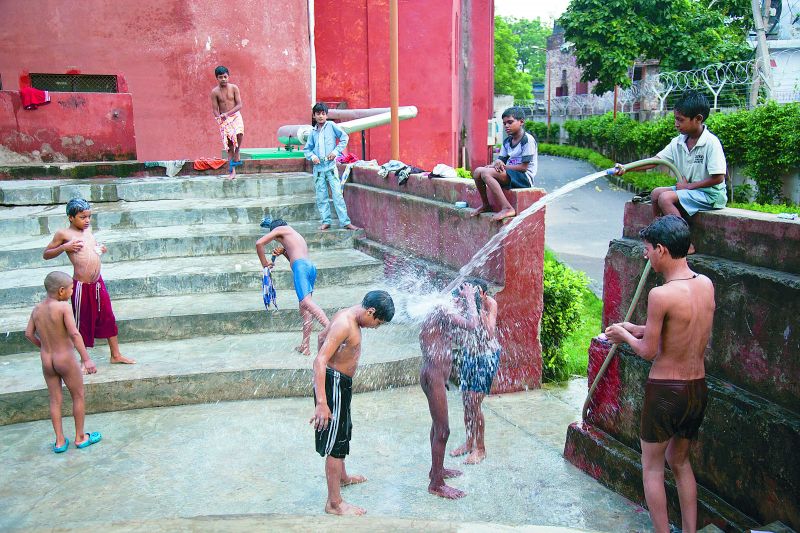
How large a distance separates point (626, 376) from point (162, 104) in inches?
449

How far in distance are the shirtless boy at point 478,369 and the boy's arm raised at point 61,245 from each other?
3371 millimetres

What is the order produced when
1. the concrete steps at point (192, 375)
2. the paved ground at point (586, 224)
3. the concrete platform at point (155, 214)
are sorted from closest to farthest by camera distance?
the concrete steps at point (192, 375), the concrete platform at point (155, 214), the paved ground at point (586, 224)

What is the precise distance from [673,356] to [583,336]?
6.42m

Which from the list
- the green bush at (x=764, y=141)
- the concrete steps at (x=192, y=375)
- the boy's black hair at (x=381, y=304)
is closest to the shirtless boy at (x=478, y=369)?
the boy's black hair at (x=381, y=304)

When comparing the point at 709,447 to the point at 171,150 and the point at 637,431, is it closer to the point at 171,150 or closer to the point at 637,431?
the point at 637,431

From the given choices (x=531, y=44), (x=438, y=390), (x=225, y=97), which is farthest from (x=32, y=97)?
(x=531, y=44)

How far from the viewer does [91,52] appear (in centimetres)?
1287

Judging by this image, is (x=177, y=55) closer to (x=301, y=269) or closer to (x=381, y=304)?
(x=301, y=269)

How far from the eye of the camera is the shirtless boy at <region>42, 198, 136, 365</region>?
586 cm

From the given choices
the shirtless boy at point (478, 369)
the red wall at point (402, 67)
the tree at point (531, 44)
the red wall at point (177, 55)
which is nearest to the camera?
the shirtless boy at point (478, 369)

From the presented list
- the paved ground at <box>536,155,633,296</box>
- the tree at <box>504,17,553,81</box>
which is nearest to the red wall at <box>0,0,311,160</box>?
the paved ground at <box>536,155,633,296</box>

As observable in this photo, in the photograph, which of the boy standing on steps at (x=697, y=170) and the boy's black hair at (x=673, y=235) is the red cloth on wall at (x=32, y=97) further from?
the boy's black hair at (x=673, y=235)

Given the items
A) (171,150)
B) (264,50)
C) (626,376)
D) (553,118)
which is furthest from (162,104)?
(553,118)

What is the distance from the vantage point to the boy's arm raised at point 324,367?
4.02m
